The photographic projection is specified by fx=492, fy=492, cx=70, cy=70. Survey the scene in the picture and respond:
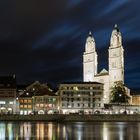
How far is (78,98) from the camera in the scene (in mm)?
155000

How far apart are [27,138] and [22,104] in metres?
93.9

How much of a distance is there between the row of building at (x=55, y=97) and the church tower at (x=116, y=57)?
97.7 ft

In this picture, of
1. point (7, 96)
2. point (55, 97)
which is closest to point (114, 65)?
point (55, 97)

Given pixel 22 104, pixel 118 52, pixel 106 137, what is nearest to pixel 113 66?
pixel 118 52

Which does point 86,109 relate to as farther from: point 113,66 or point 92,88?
point 113,66

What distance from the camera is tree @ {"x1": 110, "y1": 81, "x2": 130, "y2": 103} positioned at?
166125mm

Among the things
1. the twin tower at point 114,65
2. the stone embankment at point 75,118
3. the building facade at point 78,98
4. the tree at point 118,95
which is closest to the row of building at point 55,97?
the building facade at point 78,98

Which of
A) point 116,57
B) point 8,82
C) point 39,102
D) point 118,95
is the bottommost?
point 39,102

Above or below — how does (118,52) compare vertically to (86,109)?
above

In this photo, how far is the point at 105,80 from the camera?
189 meters

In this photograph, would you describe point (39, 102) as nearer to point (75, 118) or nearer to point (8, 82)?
point (8, 82)

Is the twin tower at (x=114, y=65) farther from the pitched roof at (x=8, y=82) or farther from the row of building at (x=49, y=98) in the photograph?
the pitched roof at (x=8, y=82)

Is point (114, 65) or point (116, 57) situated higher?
point (116, 57)

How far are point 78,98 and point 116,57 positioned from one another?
144 ft
